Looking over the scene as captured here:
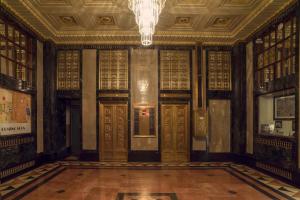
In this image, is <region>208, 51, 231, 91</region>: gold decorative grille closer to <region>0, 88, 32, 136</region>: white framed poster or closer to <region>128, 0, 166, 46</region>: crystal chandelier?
<region>128, 0, 166, 46</region>: crystal chandelier

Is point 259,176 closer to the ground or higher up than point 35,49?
closer to the ground

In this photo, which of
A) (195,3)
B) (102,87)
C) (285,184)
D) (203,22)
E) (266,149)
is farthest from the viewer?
(102,87)

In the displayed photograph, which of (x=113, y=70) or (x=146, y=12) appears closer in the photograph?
(x=146, y=12)

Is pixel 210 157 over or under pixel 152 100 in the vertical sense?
under

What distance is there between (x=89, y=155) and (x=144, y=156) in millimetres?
1771

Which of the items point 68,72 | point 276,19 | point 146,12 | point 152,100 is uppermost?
point 276,19

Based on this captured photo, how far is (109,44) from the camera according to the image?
28.1 ft

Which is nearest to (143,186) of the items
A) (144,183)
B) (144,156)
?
(144,183)

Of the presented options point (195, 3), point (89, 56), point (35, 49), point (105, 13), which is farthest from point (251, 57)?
point (35, 49)

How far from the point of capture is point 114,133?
8.49 meters

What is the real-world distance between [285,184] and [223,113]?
10.7ft

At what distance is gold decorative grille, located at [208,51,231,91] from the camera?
861cm

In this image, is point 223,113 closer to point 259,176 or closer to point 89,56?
point 259,176

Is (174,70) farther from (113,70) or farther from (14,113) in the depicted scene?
(14,113)
